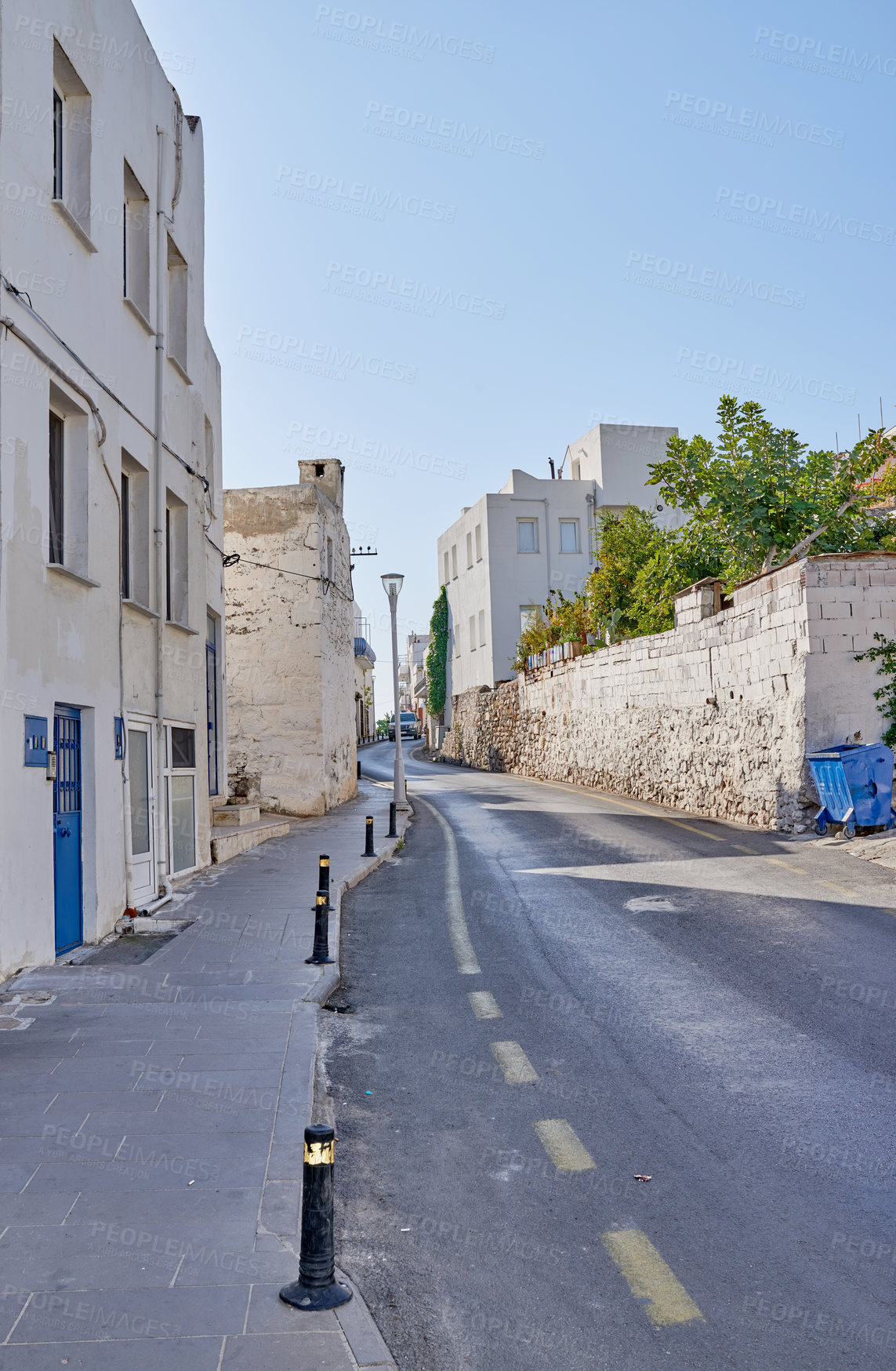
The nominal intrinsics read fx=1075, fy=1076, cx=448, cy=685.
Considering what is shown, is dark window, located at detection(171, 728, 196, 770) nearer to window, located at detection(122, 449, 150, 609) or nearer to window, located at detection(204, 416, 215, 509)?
window, located at detection(122, 449, 150, 609)

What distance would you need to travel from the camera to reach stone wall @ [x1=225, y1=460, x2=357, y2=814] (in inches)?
958

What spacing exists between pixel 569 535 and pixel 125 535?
117 ft

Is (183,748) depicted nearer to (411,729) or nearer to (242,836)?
(242,836)

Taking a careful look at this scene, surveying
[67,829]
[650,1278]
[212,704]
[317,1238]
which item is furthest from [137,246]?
[650,1278]

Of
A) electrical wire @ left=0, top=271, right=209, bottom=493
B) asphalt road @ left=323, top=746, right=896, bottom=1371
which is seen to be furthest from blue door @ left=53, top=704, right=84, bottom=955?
electrical wire @ left=0, top=271, right=209, bottom=493

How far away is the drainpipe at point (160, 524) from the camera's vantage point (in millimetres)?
12352

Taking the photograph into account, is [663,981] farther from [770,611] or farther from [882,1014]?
[770,611]

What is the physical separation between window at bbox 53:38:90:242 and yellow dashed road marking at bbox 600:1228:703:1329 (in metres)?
9.33

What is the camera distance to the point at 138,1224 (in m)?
4.00

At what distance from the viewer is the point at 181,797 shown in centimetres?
1383

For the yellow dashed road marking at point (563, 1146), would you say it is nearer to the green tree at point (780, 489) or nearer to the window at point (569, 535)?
the green tree at point (780, 489)

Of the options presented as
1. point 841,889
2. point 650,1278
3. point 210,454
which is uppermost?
point 210,454

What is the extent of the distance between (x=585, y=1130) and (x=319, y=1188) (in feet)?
6.65

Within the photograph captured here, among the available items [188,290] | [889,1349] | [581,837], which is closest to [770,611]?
[581,837]
